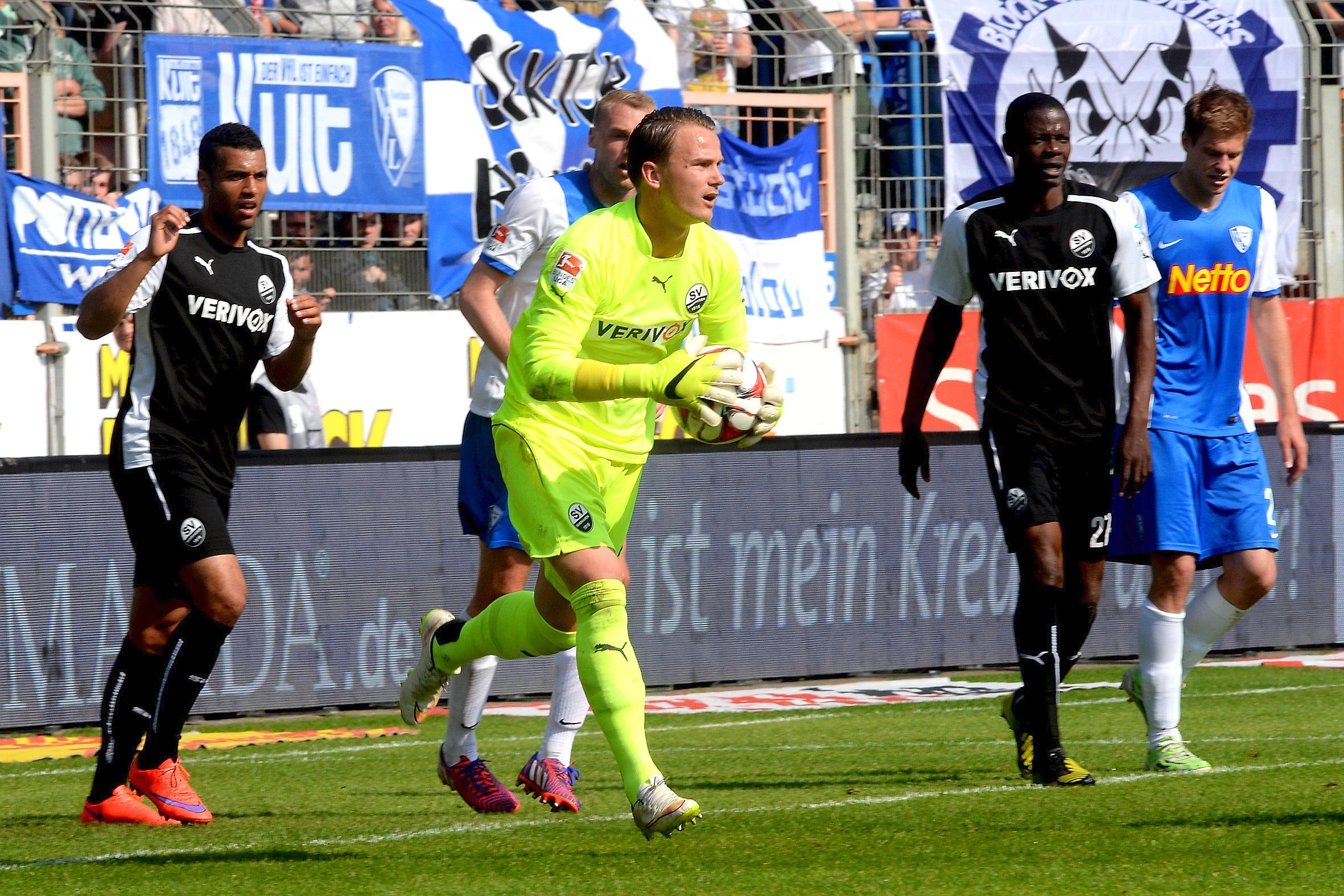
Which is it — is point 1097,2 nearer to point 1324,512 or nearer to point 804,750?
point 1324,512

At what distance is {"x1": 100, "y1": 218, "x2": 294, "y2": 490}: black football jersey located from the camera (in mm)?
5918

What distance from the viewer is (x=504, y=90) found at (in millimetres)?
12617

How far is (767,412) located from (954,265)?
185 centimetres

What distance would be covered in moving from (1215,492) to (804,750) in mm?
2037

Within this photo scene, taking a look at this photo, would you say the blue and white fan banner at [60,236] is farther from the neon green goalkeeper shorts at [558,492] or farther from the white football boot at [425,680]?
the neon green goalkeeper shorts at [558,492]

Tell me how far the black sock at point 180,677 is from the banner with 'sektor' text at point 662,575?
10.2ft

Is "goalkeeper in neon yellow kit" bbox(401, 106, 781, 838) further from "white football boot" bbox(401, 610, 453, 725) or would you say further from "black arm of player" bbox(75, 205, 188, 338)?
"black arm of player" bbox(75, 205, 188, 338)

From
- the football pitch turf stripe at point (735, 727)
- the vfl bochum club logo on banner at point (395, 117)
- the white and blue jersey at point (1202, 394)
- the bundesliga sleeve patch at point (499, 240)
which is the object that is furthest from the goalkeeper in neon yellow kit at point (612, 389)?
the vfl bochum club logo on banner at point (395, 117)

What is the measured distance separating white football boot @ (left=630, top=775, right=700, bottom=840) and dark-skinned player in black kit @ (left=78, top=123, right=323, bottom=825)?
1805mm

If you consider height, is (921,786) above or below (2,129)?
Answer: below

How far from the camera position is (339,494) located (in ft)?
31.6

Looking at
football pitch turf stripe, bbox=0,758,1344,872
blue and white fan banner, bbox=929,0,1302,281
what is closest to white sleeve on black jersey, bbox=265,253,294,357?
football pitch turf stripe, bbox=0,758,1344,872

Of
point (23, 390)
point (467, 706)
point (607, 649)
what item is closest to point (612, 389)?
point (607, 649)

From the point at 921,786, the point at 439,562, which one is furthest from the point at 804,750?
the point at 439,562
